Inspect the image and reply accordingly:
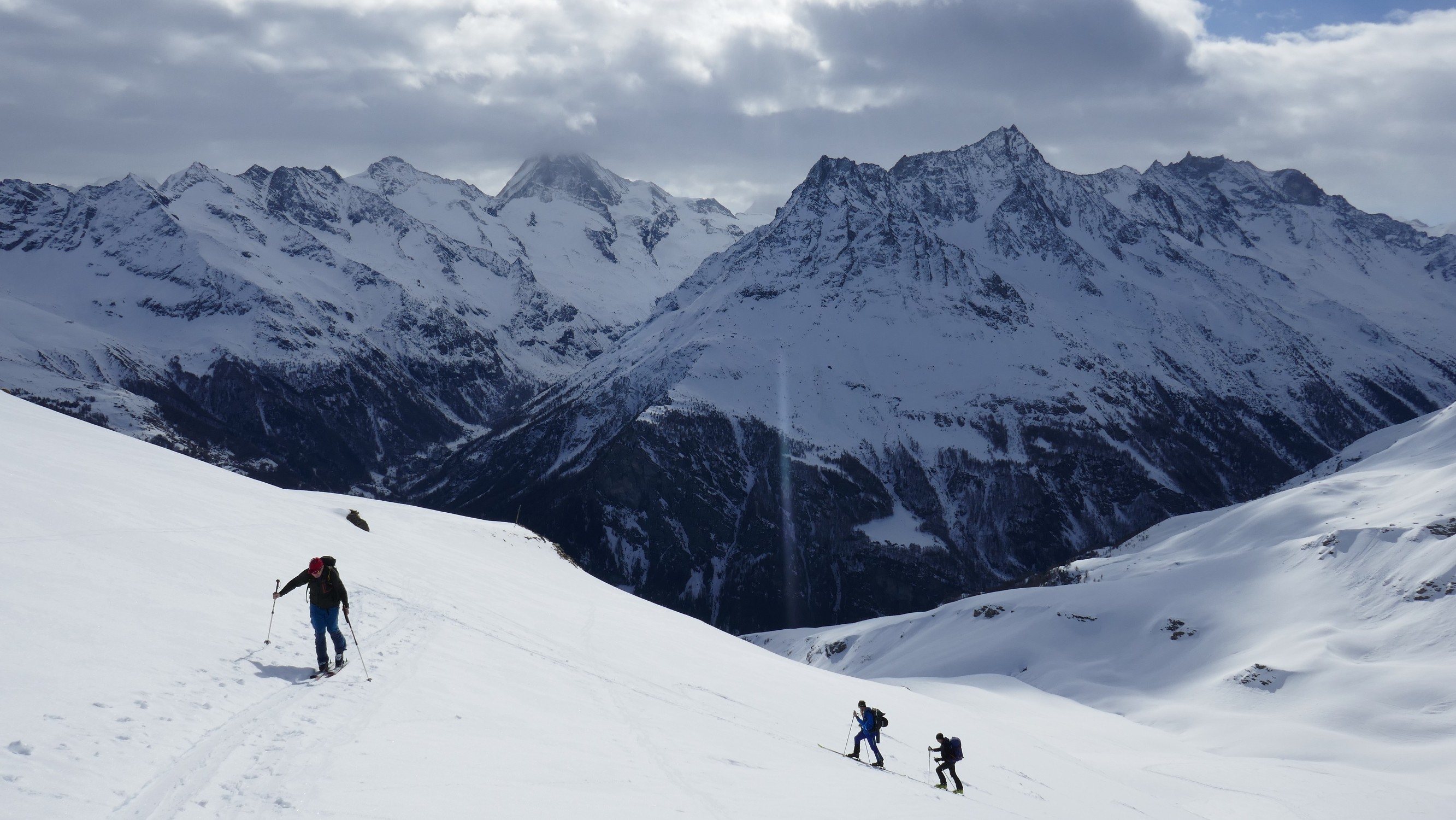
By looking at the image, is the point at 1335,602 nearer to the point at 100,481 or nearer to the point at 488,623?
the point at 488,623

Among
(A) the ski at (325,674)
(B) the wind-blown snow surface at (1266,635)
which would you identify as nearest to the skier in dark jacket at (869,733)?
(A) the ski at (325,674)

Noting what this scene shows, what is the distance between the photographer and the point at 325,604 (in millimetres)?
19953

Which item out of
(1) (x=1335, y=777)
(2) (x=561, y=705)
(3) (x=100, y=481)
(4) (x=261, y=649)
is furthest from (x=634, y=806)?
(1) (x=1335, y=777)

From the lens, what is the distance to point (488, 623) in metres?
29.2

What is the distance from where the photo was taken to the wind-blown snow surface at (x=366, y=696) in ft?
43.5

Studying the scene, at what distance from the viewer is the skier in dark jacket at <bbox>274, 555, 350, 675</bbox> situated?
1966 centimetres

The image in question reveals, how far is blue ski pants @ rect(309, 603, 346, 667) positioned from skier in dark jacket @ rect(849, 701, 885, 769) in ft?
48.7

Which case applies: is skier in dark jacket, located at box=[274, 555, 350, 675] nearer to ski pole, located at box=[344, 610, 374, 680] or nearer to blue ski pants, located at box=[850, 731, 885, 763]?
ski pole, located at box=[344, 610, 374, 680]

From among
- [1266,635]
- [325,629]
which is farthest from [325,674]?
[1266,635]

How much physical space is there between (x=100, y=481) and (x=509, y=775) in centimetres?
1813

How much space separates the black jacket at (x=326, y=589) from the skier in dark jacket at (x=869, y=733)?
15.1 meters

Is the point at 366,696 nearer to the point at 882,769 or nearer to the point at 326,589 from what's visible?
the point at 326,589

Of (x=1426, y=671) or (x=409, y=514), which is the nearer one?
(x=409, y=514)

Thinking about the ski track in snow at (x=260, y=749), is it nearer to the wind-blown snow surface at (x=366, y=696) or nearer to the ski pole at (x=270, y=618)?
the wind-blown snow surface at (x=366, y=696)
